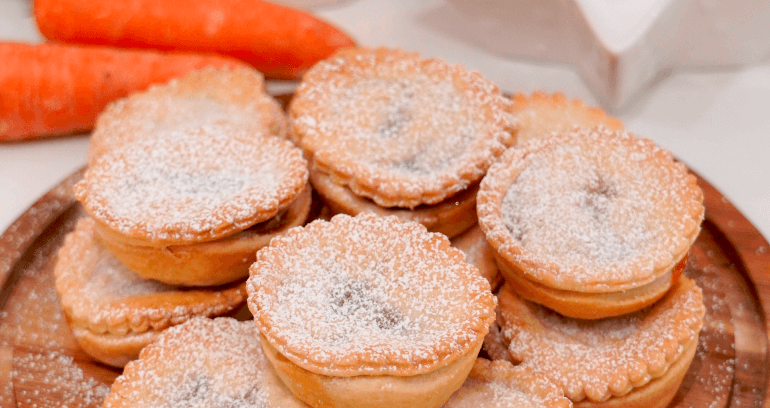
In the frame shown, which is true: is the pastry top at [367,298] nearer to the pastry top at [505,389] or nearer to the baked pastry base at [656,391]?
the pastry top at [505,389]

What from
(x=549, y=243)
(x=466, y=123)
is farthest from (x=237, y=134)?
(x=549, y=243)

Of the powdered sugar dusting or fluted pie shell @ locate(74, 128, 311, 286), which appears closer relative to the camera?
fluted pie shell @ locate(74, 128, 311, 286)

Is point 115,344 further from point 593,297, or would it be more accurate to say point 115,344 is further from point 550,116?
point 550,116

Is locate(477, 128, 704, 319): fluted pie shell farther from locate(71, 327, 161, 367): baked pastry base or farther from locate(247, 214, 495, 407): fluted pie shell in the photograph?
locate(71, 327, 161, 367): baked pastry base

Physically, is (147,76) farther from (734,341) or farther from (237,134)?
(734,341)

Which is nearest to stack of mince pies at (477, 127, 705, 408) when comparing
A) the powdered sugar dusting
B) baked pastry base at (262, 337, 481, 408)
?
baked pastry base at (262, 337, 481, 408)
